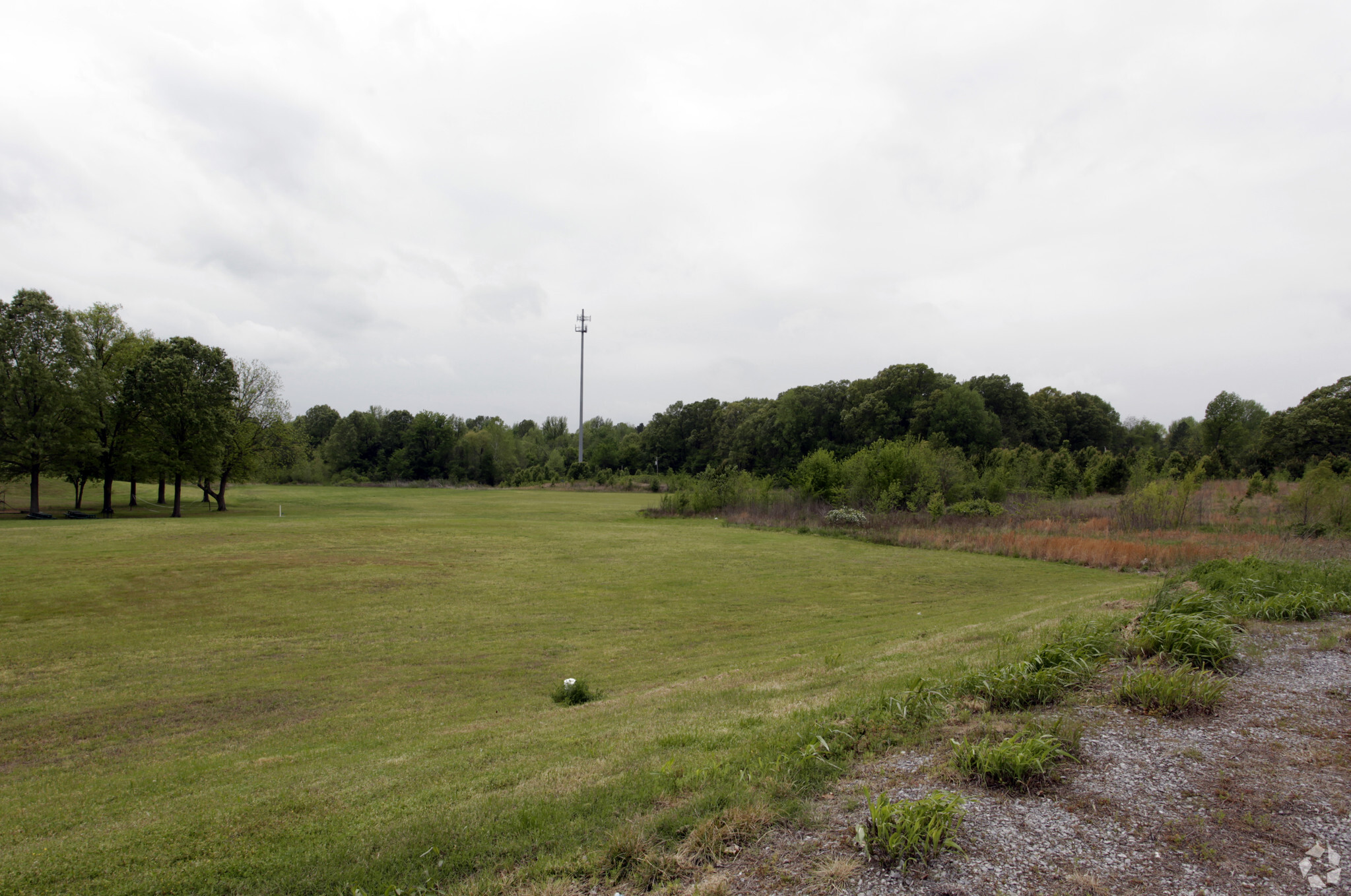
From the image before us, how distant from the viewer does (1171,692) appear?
16.7ft

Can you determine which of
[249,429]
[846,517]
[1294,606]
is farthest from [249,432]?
[1294,606]

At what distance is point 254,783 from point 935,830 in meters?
6.19

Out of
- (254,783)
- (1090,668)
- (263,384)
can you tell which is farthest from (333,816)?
(263,384)

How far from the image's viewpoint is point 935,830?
3.43 m

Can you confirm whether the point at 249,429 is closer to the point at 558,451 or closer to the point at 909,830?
the point at 909,830

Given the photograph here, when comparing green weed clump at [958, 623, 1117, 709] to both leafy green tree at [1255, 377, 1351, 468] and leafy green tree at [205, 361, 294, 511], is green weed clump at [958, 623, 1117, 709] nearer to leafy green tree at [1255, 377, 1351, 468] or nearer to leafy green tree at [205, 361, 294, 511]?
leafy green tree at [205, 361, 294, 511]

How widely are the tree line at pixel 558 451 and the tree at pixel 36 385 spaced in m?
0.08

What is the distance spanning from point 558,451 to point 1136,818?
120 metres

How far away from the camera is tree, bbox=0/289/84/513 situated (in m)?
34.3

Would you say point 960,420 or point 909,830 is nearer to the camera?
point 909,830

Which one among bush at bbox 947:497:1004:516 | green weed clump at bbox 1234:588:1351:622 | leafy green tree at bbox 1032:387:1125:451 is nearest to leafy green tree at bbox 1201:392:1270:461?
leafy green tree at bbox 1032:387:1125:451

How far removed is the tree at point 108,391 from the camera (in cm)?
3844

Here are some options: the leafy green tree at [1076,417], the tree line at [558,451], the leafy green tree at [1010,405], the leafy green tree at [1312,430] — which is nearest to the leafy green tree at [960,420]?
the tree line at [558,451]

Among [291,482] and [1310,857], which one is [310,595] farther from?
[291,482]
